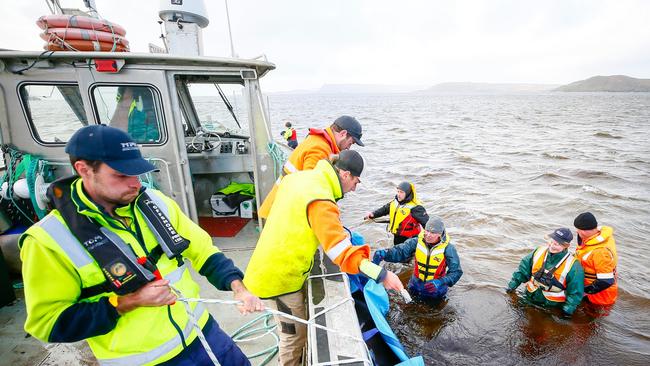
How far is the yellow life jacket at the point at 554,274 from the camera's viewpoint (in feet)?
13.6

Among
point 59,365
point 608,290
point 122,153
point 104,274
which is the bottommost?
point 608,290

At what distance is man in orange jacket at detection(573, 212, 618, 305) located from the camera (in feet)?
13.9

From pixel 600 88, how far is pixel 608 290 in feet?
864

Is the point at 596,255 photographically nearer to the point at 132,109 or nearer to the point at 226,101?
the point at 226,101

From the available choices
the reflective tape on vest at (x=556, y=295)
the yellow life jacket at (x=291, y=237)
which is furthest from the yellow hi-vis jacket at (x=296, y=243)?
the reflective tape on vest at (x=556, y=295)

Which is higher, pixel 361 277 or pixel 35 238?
pixel 35 238

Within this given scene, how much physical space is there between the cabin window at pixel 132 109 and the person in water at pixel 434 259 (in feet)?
11.6

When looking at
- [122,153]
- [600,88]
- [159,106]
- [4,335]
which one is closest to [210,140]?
[159,106]

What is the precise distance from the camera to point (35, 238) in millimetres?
1228

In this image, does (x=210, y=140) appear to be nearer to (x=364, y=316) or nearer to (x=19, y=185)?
(x=19, y=185)

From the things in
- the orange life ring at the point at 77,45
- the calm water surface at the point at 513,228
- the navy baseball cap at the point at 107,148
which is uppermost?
the orange life ring at the point at 77,45

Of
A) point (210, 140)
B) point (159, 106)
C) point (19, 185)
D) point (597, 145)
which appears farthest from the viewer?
point (597, 145)

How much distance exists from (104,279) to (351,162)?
150cm

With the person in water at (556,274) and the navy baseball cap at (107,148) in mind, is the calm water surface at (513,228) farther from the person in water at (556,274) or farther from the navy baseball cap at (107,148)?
the navy baseball cap at (107,148)
